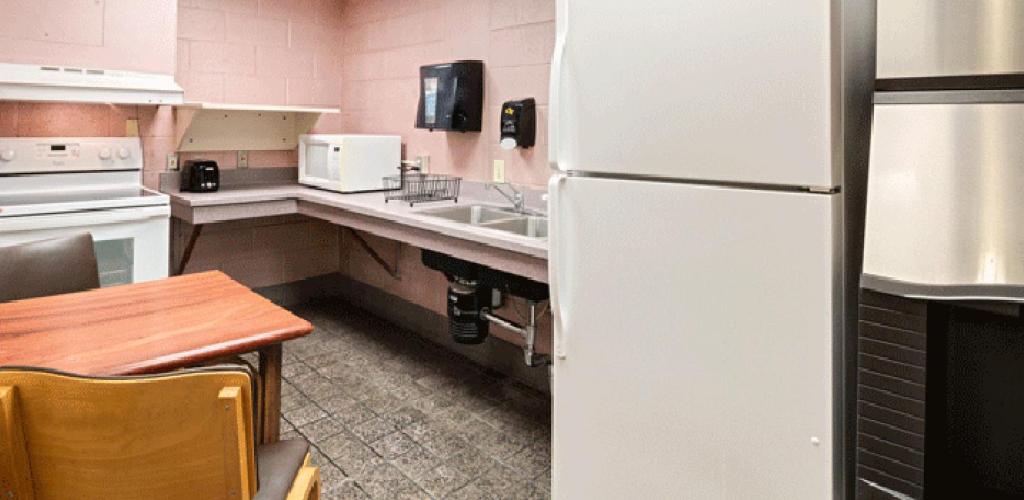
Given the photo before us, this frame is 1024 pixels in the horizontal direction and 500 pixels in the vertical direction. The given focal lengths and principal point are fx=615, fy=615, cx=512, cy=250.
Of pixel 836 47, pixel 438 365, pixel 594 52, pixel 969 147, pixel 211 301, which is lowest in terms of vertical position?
pixel 438 365

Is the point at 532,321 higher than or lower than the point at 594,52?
lower

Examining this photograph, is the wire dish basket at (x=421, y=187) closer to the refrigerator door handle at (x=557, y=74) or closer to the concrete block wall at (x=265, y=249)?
the concrete block wall at (x=265, y=249)

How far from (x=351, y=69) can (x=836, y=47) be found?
383 cm

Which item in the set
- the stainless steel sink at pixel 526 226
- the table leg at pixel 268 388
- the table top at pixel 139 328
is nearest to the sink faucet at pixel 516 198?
the stainless steel sink at pixel 526 226

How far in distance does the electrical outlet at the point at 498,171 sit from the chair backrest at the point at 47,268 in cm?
184

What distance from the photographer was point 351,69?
174 inches

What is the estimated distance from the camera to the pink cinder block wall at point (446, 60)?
3.03m

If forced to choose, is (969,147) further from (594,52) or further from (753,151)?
(594,52)

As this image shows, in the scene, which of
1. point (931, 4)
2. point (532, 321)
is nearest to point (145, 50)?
point (532, 321)

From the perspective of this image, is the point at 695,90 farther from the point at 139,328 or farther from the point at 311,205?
the point at 311,205

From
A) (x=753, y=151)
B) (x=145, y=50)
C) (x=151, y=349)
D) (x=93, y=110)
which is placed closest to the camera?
(x=753, y=151)

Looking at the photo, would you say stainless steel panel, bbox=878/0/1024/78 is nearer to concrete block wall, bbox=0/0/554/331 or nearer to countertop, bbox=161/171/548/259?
countertop, bbox=161/171/548/259

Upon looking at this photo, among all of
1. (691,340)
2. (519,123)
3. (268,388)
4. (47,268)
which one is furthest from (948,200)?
(47,268)

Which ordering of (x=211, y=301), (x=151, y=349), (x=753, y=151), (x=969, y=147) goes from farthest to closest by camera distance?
(x=211, y=301), (x=151, y=349), (x=753, y=151), (x=969, y=147)
